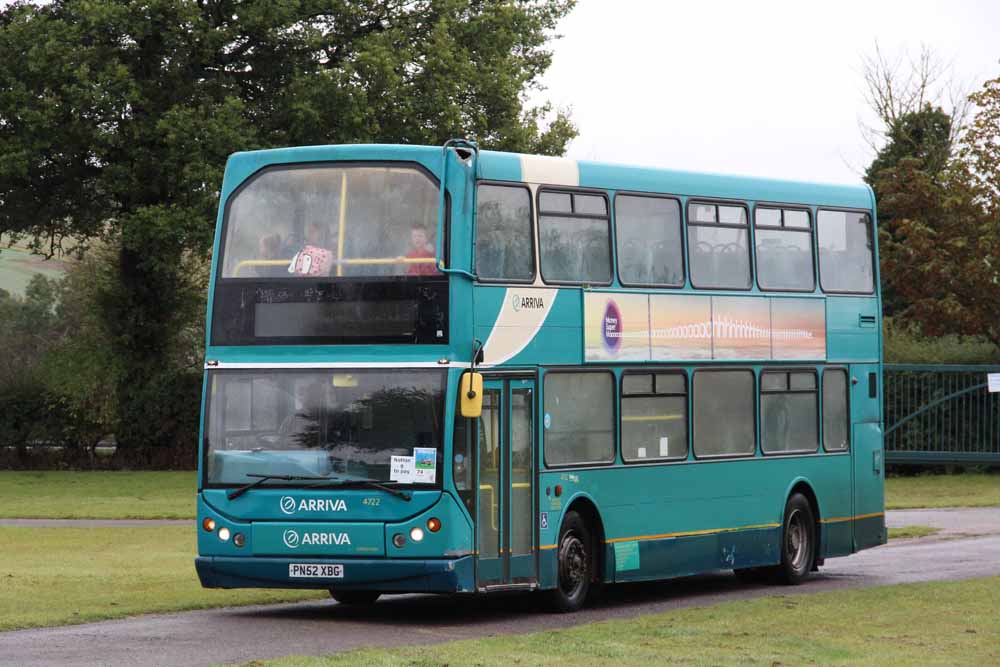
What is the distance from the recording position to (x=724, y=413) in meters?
20.2

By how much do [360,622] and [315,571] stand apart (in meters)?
0.69

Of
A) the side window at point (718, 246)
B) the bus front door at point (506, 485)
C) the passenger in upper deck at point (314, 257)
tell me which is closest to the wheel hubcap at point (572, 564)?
the bus front door at point (506, 485)

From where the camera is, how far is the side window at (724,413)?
19828mm

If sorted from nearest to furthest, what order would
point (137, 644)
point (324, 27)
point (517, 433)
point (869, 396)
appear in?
1. point (137, 644)
2. point (517, 433)
3. point (869, 396)
4. point (324, 27)

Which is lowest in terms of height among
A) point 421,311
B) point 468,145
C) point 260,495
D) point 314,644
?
point 314,644

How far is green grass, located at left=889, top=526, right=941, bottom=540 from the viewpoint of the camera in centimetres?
2868

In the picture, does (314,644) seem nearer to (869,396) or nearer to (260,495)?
(260,495)

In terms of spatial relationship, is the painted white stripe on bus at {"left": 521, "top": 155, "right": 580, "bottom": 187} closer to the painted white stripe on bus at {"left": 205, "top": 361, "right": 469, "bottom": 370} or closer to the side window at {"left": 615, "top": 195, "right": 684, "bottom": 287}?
the side window at {"left": 615, "top": 195, "right": 684, "bottom": 287}

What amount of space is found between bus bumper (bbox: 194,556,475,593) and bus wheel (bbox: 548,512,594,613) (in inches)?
60.4

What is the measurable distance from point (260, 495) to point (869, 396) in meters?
9.15

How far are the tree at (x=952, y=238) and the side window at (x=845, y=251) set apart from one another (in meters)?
21.5

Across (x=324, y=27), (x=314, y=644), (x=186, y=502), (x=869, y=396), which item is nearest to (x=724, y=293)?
(x=869, y=396)

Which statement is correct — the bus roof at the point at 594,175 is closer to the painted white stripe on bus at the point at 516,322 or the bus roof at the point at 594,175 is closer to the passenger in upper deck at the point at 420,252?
the passenger in upper deck at the point at 420,252

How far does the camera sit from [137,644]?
14469mm
